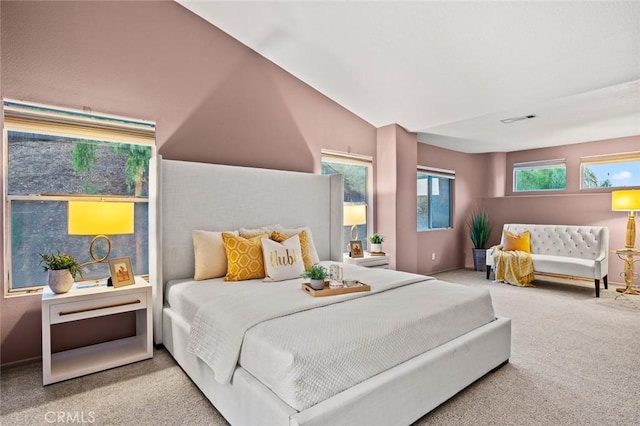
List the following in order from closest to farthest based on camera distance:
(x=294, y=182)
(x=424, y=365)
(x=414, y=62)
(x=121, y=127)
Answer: (x=424, y=365)
(x=121, y=127)
(x=414, y=62)
(x=294, y=182)

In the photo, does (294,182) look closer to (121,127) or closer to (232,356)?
(121,127)

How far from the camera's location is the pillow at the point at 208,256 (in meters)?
2.92

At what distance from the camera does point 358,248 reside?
4406 mm

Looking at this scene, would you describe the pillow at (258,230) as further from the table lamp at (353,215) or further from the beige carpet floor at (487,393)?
the beige carpet floor at (487,393)

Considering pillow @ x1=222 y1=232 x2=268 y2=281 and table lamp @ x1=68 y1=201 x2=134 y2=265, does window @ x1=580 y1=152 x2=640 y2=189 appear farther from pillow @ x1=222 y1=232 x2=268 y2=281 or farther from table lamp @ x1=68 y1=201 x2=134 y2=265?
table lamp @ x1=68 y1=201 x2=134 y2=265

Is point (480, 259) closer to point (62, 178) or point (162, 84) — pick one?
point (162, 84)

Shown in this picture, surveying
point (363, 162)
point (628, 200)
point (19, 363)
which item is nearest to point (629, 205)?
point (628, 200)

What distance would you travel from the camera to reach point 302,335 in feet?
5.48

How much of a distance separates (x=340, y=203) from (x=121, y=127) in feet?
8.04

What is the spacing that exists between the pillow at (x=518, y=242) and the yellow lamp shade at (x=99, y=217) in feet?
18.5

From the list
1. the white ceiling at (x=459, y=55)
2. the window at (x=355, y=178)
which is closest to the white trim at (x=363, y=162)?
the window at (x=355, y=178)

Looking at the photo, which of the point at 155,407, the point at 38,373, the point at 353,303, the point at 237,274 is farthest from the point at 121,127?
the point at 353,303

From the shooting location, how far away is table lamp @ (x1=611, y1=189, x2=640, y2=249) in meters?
4.65

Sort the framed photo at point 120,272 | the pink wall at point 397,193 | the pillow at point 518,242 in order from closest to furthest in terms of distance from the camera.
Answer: the framed photo at point 120,272 → the pink wall at point 397,193 → the pillow at point 518,242
